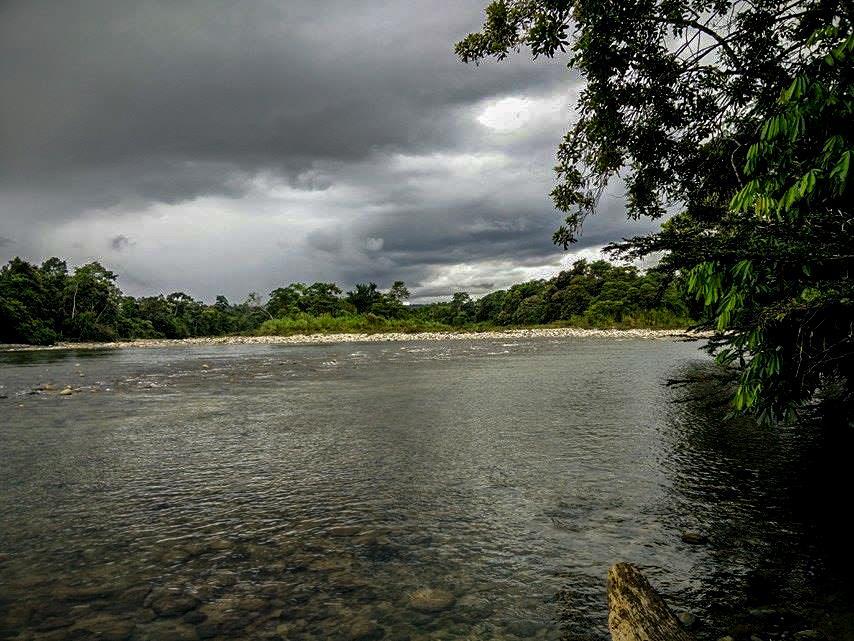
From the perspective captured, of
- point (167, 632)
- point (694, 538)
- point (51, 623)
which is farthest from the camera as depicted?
point (694, 538)

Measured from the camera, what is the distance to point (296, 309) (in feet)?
336

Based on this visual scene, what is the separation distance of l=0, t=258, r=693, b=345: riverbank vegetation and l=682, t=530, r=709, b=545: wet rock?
6109 cm

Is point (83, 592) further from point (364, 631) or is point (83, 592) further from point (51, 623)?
point (364, 631)

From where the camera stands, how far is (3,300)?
207 feet

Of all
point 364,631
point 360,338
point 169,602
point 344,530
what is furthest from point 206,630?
point 360,338

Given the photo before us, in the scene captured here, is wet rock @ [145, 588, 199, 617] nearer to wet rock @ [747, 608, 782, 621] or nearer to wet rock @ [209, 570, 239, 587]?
wet rock @ [209, 570, 239, 587]

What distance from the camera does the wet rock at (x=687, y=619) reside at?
3638mm

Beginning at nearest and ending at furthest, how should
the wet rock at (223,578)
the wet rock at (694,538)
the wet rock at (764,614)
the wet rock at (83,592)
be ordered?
the wet rock at (764,614) < the wet rock at (83,592) < the wet rock at (223,578) < the wet rock at (694,538)

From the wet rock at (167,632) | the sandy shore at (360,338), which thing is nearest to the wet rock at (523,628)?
the wet rock at (167,632)

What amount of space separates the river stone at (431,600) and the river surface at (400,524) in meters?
0.02

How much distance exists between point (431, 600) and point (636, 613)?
1.64 m

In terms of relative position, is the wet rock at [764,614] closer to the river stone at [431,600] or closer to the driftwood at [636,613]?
the driftwood at [636,613]

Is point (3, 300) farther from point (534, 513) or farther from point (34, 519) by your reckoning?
point (534, 513)

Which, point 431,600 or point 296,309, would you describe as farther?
point 296,309
